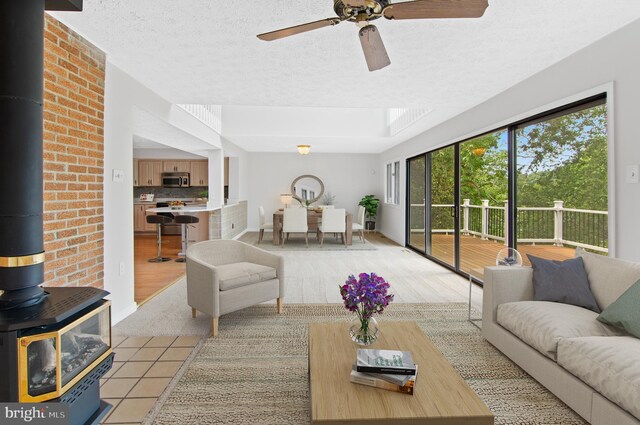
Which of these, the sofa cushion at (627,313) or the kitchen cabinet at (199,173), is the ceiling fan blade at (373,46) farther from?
the kitchen cabinet at (199,173)

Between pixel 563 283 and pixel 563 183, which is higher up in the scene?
pixel 563 183

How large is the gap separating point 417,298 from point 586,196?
72.8 inches

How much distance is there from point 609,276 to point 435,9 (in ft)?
6.47

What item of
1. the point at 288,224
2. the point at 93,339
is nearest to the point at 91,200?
the point at 93,339

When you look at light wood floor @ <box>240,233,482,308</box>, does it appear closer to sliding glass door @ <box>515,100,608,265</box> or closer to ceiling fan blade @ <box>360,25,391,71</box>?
sliding glass door @ <box>515,100,608,265</box>

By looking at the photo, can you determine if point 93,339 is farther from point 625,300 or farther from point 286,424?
point 625,300

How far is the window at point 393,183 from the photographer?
8.42 metres

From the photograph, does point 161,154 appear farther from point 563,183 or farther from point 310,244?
point 563,183

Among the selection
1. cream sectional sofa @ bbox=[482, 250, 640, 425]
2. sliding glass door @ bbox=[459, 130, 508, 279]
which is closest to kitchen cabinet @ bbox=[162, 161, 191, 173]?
sliding glass door @ bbox=[459, 130, 508, 279]

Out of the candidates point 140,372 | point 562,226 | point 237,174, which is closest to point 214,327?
point 140,372

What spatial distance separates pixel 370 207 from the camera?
976 cm

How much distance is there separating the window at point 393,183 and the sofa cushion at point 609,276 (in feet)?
19.3

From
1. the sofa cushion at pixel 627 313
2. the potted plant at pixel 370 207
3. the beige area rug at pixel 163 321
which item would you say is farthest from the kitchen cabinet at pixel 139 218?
the sofa cushion at pixel 627 313

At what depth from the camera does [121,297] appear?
3301 mm
